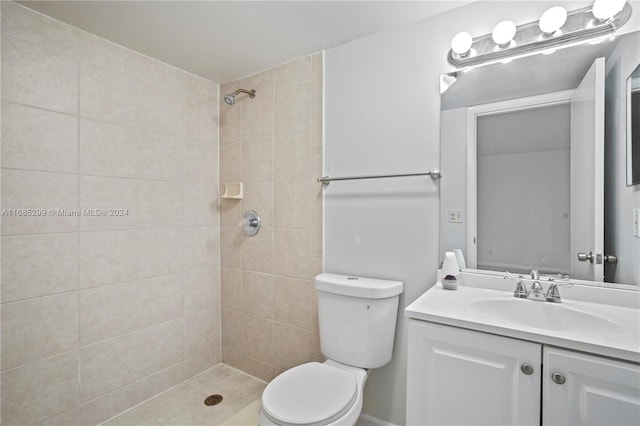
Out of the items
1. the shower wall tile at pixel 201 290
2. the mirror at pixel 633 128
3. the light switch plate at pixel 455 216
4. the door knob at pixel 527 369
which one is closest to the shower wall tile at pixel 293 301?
the shower wall tile at pixel 201 290

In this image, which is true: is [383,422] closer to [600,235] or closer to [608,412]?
[608,412]

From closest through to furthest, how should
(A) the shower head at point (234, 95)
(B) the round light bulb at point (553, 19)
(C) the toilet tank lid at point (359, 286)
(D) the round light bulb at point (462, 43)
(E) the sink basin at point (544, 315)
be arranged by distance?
(E) the sink basin at point (544, 315), (B) the round light bulb at point (553, 19), (D) the round light bulb at point (462, 43), (C) the toilet tank lid at point (359, 286), (A) the shower head at point (234, 95)

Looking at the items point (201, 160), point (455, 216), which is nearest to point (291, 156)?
point (201, 160)

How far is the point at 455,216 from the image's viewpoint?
4.90 feet

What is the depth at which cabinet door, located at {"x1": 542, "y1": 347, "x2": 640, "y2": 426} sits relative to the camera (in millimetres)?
831

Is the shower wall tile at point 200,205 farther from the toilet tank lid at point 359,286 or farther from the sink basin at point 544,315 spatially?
the sink basin at point 544,315

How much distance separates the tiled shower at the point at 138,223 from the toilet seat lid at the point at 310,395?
1.56ft

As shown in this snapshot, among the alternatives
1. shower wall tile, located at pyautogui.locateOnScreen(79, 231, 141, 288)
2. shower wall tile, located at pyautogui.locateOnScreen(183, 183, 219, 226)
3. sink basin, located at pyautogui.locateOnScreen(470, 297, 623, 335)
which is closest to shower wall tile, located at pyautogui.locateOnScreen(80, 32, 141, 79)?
shower wall tile, located at pyautogui.locateOnScreen(183, 183, 219, 226)

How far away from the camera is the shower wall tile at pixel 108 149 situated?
166 cm

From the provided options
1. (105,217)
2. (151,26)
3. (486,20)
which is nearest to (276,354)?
(105,217)

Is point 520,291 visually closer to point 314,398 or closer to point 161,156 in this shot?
point 314,398

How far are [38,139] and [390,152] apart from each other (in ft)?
5.59

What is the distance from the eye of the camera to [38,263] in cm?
150

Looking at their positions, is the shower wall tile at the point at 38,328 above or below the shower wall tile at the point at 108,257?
below
